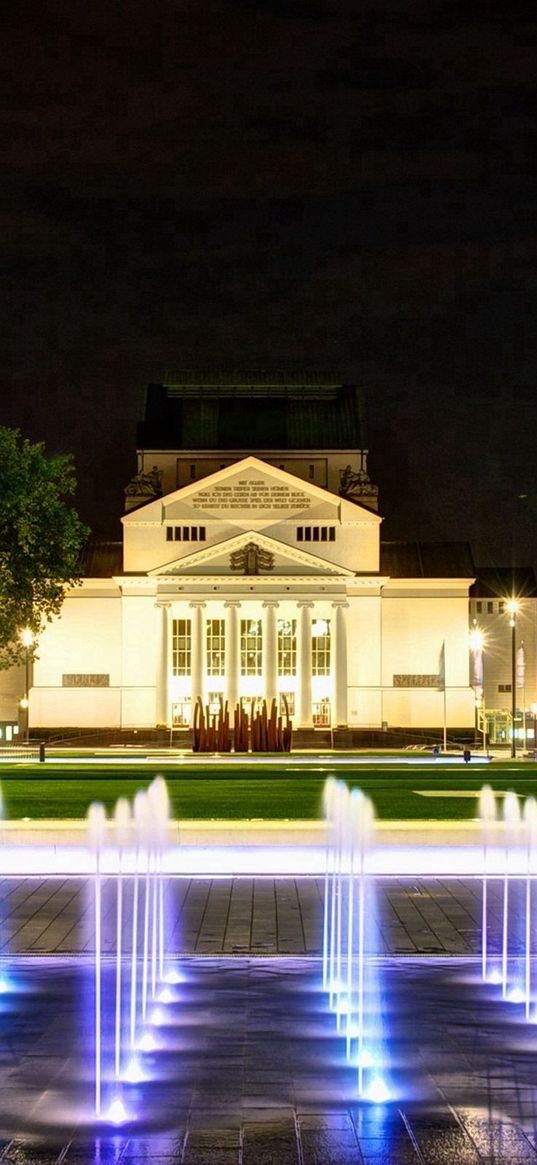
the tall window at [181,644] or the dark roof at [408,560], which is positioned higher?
the dark roof at [408,560]

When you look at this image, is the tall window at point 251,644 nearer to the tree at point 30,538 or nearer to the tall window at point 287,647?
the tall window at point 287,647

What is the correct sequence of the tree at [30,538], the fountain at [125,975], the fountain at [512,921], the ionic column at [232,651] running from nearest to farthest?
the fountain at [125,975], the fountain at [512,921], the tree at [30,538], the ionic column at [232,651]

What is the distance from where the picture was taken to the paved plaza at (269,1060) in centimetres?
1102

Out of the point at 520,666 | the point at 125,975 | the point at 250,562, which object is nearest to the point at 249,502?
the point at 250,562

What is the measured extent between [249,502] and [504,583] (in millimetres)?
24499

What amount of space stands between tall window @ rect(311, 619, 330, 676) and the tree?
38.1 meters

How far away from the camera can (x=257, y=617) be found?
11156 centimetres

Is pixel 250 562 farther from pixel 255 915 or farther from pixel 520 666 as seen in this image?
pixel 255 915

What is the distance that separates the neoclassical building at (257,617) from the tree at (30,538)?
35.4 m

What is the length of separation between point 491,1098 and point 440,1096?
38 cm

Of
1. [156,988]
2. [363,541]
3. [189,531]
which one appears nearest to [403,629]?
[363,541]

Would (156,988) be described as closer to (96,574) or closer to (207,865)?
(207,865)

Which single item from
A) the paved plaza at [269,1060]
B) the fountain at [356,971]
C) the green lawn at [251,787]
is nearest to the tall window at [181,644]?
the green lawn at [251,787]

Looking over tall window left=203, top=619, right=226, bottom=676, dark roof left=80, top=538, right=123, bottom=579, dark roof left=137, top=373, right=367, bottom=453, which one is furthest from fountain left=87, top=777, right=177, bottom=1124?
dark roof left=137, top=373, right=367, bottom=453
